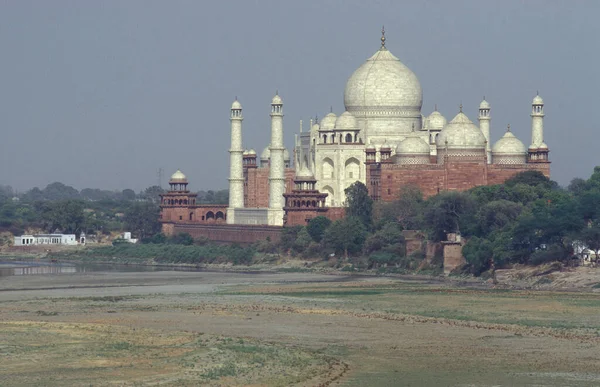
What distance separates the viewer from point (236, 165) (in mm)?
97812

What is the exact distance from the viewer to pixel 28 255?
101 meters

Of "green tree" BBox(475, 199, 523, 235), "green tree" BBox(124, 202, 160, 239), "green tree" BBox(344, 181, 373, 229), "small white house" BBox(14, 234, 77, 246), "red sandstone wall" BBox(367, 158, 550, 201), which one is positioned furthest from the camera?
"green tree" BBox(124, 202, 160, 239)

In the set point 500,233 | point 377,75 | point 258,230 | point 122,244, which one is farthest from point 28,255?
point 500,233

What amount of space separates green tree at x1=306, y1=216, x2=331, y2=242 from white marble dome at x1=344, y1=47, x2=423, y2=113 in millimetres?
12836

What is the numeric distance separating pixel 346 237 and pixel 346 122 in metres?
15.8

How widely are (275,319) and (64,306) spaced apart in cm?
963

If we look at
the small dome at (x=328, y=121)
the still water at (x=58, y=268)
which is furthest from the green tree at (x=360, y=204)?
the still water at (x=58, y=268)

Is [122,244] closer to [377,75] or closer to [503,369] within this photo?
[377,75]

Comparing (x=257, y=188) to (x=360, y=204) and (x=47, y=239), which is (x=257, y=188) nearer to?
(x=47, y=239)

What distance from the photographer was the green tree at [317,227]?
3241 inches

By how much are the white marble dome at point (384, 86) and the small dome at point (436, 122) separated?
1485 millimetres

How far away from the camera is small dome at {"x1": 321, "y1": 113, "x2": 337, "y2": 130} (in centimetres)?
9494

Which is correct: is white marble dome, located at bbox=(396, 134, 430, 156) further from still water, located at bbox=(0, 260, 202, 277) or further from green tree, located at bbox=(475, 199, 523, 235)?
green tree, located at bbox=(475, 199, 523, 235)

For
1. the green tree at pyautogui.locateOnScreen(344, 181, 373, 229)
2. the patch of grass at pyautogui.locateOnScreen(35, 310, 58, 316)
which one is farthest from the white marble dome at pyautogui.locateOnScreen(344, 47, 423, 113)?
the patch of grass at pyautogui.locateOnScreen(35, 310, 58, 316)
